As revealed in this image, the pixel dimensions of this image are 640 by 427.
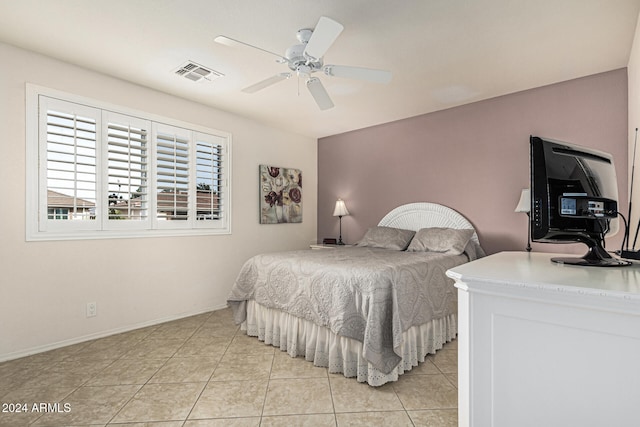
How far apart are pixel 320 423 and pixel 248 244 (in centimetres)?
291

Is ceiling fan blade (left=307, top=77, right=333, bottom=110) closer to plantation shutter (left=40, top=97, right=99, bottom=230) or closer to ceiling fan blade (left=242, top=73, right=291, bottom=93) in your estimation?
ceiling fan blade (left=242, top=73, right=291, bottom=93)


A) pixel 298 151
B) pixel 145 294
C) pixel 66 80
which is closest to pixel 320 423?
pixel 145 294

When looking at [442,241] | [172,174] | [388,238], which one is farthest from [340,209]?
[172,174]

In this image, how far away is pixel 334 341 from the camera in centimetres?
244

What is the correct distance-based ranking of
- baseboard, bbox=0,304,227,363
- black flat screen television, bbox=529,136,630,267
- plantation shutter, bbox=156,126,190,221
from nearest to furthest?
1. black flat screen television, bbox=529,136,630,267
2. baseboard, bbox=0,304,227,363
3. plantation shutter, bbox=156,126,190,221

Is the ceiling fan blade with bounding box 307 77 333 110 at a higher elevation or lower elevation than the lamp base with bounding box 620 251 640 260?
higher

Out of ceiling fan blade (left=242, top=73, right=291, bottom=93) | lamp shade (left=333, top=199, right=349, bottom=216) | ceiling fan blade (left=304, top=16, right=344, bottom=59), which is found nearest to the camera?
ceiling fan blade (left=304, top=16, right=344, bottom=59)

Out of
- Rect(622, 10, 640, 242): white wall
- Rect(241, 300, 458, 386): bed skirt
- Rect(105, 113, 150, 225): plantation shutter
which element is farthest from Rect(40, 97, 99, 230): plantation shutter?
Rect(622, 10, 640, 242): white wall

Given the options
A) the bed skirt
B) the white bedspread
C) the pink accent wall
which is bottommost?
the bed skirt

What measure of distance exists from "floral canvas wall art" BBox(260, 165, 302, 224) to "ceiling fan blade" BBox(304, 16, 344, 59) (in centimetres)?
261

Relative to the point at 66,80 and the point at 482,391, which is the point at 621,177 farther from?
the point at 66,80

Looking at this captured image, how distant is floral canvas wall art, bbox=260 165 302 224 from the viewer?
462cm

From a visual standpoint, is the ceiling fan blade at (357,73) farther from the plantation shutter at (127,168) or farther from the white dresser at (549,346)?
the plantation shutter at (127,168)

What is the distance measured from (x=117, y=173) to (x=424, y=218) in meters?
3.49
